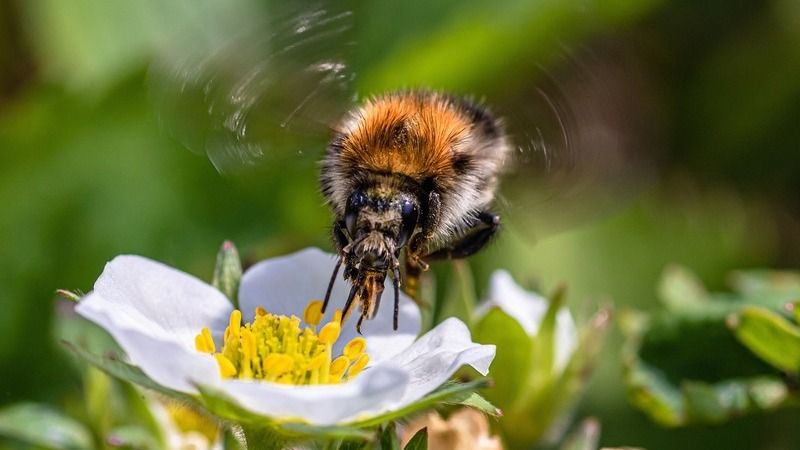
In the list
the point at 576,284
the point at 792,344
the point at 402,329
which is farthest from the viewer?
the point at 576,284

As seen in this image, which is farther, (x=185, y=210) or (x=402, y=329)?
(x=185, y=210)

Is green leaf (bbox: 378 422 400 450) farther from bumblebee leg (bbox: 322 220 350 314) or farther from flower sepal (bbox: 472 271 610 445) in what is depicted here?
flower sepal (bbox: 472 271 610 445)

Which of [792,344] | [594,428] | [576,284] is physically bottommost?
[594,428]

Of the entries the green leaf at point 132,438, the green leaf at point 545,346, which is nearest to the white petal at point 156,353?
the green leaf at point 132,438

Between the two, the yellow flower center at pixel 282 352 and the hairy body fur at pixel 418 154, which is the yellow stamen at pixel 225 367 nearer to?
the yellow flower center at pixel 282 352

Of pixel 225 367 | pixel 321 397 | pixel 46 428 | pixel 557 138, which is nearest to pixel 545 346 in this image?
pixel 557 138

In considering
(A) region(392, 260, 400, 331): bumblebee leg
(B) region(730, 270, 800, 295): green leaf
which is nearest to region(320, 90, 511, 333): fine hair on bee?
(A) region(392, 260, 400, 331): bumblebee leg

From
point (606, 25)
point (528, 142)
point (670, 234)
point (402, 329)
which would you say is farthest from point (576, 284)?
point (402, 329)

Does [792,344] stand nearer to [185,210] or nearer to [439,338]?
[439,338]
